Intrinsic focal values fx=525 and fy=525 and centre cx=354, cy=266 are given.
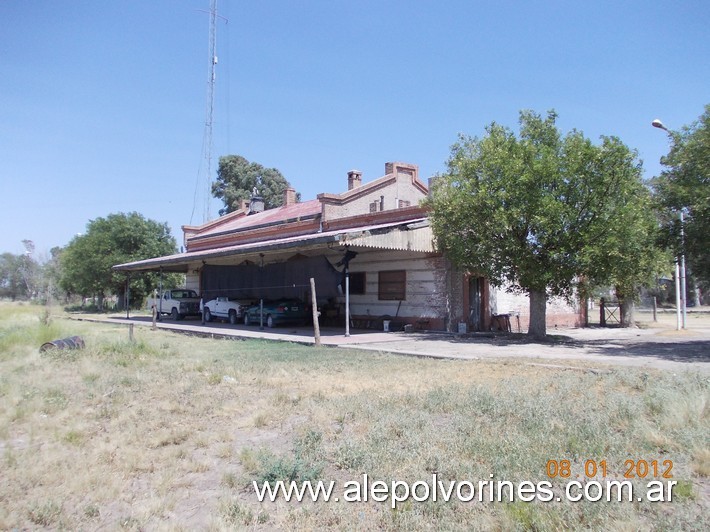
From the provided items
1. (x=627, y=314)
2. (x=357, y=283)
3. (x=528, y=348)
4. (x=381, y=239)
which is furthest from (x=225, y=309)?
(x=627, y=314)

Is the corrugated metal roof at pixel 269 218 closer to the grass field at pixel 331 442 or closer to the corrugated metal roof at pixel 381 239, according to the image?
the corrugated metal roof at pixel 381 239

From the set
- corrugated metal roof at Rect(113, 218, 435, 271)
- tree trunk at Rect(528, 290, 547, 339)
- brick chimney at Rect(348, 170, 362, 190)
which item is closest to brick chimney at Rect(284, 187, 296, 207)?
brick chimney at Rect(348, 170, 362, 190)

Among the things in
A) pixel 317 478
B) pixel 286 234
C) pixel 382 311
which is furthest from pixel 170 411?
pixel 286 234

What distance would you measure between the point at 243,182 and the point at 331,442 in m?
58.2

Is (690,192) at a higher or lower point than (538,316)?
higher

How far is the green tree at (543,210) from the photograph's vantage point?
15.8 meters

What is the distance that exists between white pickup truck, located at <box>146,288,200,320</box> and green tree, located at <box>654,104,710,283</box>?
2454 cm

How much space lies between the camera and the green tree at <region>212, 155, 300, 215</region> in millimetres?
61244

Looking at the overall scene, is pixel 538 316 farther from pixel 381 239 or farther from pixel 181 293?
pixel 181 293

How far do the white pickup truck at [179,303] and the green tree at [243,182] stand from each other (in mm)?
29952

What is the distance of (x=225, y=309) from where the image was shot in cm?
2714

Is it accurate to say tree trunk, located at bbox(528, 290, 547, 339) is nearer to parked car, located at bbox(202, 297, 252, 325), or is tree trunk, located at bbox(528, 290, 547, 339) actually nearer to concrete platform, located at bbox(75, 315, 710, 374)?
concrete platform, located at bbox(75, 315, 710, 374)

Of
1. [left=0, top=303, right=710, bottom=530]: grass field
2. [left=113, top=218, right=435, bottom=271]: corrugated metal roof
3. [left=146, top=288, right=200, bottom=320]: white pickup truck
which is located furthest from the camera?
[left=146, top=288, right=200, bottom=320]: white pickup truck
